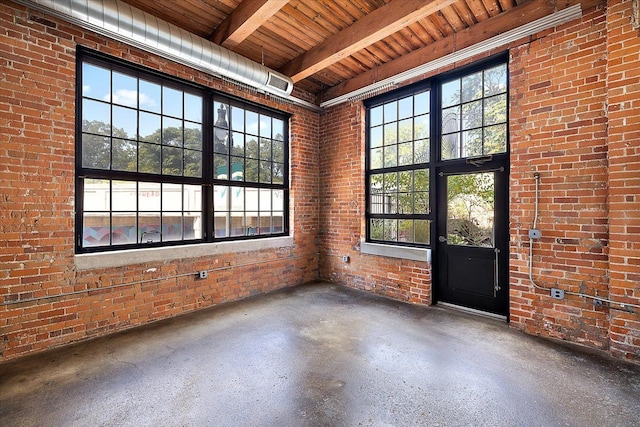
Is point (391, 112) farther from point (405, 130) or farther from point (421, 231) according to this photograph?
point (421, 231)

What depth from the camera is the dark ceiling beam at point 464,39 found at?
3.12 metres

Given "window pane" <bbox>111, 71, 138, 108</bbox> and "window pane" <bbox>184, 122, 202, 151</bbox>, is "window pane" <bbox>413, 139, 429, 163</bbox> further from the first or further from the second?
"window pane" <bbox>111, 71, 138, 108</bbox>

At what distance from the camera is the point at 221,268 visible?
4.23 meters

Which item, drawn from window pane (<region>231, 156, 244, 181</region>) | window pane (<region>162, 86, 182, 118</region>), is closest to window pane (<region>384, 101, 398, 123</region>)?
window pane (<region>231, 156, 244, 181</region>)

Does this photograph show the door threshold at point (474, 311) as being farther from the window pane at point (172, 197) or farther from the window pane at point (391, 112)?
the window pane at point (172, 197)

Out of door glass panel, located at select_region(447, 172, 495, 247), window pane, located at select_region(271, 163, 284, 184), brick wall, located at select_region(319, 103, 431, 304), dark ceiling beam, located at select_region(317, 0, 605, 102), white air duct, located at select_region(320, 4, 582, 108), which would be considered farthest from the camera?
window pane, located at select_region(271, 163, 284, 184)

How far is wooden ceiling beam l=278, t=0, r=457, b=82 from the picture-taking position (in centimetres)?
304

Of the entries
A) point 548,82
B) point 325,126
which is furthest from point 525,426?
point 325,126

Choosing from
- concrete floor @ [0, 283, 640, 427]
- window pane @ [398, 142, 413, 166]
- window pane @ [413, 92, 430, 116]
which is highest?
window pane @ [413, 92, 430, 116]

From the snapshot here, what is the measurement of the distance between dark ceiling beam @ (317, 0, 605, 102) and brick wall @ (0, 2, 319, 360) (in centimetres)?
300

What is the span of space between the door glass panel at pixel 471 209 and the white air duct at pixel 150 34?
302 cm

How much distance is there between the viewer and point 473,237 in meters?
3.89

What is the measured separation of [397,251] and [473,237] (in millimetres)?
1070

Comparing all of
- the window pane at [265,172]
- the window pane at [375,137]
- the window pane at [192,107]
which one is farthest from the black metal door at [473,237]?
the window pane at [192,107]
